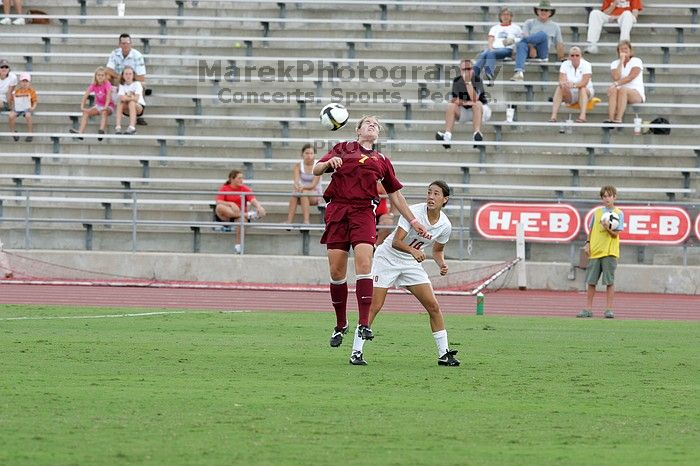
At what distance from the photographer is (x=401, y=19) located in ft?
93.1

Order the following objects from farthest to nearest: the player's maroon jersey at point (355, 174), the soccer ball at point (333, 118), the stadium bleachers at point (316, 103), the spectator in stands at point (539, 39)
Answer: the spectator in stands at point (539, 39) < the stadium bleachers at point (316, 103) < the soccer ball at point (333, 118) < the player's maroon jersey at point (355, 174)

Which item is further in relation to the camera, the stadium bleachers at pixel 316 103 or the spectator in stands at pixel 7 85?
the spectator in stands at pixel 7 85

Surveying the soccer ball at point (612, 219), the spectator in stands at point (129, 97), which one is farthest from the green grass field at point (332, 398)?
the spectator in stands at point (129, 97)

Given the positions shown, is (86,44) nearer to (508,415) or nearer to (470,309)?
(470,309)

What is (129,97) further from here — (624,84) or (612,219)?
(612,219)

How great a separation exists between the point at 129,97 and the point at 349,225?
15.1 meters

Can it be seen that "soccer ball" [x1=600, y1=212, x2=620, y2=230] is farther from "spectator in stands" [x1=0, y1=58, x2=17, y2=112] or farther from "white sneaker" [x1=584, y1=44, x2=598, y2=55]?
"spectator in stands" [x1=0, y1=58, x2=17, y2=112]

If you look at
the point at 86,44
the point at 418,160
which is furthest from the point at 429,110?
the point at 86,44

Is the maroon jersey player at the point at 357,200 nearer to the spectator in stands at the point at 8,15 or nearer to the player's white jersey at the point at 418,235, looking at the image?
the player's white jersey at the point at 418,235

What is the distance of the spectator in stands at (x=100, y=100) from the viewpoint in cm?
2545

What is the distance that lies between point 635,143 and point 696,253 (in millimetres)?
3726

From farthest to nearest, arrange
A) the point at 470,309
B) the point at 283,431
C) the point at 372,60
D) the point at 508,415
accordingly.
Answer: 1. the point at 372,60
2. the point at 470,309
3. the point at 508,415
4. the point at 283,431

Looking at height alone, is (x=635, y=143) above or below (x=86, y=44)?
below

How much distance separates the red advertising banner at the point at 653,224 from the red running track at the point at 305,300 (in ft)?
3.05
